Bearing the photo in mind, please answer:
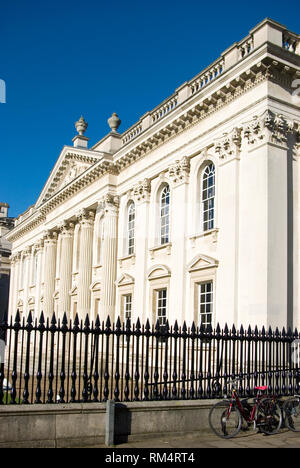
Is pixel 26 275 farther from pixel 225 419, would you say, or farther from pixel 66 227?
pixel 225 419

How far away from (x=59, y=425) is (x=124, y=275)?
53.5 feet

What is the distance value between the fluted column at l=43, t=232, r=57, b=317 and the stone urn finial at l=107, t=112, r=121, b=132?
9.80 meters

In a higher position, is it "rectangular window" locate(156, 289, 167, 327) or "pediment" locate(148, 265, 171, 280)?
"pediment" locate(148, 265, 171, 280)

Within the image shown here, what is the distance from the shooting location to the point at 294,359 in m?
12.7

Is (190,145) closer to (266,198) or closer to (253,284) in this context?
(266,198)

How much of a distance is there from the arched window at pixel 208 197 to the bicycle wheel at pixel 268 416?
32.4 feet

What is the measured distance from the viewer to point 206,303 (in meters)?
19.3

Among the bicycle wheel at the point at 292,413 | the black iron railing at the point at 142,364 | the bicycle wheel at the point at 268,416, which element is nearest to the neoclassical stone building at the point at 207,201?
the black iron railing at the point at 142,364

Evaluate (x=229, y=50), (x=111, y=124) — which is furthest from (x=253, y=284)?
(x=111, y=124)

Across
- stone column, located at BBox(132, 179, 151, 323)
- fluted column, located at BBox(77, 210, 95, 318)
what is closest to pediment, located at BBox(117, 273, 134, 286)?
stone column, located at BBox(132, 179, 151, 323)

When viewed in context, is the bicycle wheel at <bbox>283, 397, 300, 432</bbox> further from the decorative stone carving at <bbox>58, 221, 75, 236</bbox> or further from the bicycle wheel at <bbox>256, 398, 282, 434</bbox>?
the decorative stone carving at <bbox>58, 221, 75, 236</bbox>

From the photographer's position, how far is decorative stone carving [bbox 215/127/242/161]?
18.3 metres

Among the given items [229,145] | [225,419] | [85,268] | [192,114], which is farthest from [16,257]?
[225,419]
